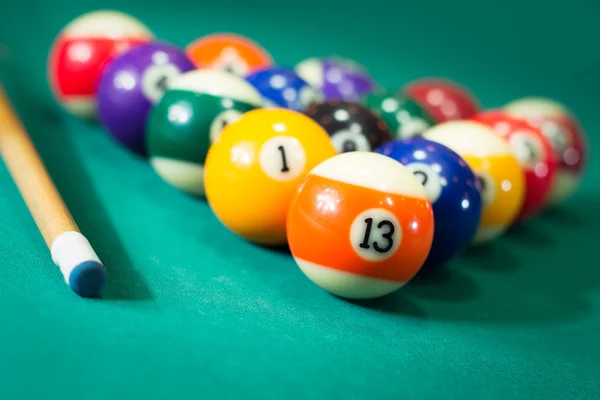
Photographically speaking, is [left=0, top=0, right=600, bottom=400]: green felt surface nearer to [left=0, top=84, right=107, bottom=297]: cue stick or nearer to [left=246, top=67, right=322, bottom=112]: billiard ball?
[left=0, top=84, right=107, bottom=297]: cue stick

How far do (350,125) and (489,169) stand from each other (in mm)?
668

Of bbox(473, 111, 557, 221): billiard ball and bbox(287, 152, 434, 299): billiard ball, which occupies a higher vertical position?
bbox(473, 111, 557, 221): billiard ball

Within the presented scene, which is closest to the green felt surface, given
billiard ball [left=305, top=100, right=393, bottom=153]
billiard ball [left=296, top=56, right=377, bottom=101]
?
billiard ball [left=305, top=100, right=393, bottom=153]

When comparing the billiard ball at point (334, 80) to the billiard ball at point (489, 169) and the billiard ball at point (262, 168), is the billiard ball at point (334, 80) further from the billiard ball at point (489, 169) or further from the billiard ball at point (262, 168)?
the billiard ball at point (262, 168)

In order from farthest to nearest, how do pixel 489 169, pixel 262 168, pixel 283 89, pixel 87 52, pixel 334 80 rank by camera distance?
pixel 334 80, pixel 87 52, pixel 283 89, pixel 489 169, pixel 262 168

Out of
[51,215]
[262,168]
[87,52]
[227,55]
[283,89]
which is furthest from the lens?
[227,55]

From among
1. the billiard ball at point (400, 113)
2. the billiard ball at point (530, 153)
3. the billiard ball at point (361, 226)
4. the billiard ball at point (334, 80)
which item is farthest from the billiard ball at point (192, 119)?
the billiard ball at point (530, 153)

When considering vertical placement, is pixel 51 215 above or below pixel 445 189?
below

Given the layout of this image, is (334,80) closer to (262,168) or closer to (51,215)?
(262,168)

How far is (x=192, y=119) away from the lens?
3332mm

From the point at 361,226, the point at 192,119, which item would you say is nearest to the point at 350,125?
the point at 192,119

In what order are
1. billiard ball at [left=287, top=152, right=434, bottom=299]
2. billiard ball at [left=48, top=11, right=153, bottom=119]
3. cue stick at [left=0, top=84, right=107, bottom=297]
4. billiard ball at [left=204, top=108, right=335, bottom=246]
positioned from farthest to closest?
billiard ball at [left=48, top=11, right=153, bottom=119], billiard ball at [left=204, top=108, right=335, bottom=246], billiard ball at [left=287, top=152, right=434, bottom=299], cue stick at [left=0, top=84, right=107, bottom=297]

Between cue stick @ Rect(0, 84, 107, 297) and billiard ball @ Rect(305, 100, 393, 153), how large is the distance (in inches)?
48.0

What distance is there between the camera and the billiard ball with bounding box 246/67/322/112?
3779 millimetres
